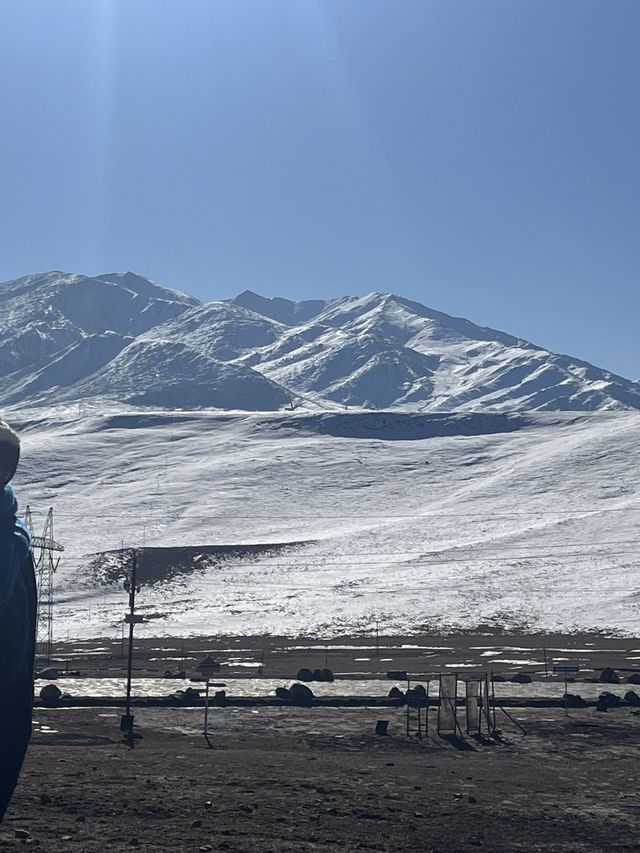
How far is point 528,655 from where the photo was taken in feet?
243

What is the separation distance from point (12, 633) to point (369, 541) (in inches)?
5103

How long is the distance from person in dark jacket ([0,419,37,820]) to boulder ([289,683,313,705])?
34.5 meters

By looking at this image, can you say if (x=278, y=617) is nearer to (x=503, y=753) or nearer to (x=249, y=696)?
(x=249, y=696)

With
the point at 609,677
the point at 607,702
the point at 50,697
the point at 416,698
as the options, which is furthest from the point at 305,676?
the point at 607,702

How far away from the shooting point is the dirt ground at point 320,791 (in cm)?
1883

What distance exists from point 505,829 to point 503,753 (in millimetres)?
13405

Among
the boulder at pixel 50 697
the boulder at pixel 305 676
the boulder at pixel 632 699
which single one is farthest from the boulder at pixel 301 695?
the boulder at pixel 632 699

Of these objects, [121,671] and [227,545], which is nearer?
[121,671]

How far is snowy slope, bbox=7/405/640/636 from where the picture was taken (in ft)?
321

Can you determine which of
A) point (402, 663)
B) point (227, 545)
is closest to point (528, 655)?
point (402, 663)

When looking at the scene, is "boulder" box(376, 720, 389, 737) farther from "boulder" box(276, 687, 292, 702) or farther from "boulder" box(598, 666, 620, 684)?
"boulder" box(598, 666, 620, 684)

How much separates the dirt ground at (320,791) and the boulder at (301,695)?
657 cm

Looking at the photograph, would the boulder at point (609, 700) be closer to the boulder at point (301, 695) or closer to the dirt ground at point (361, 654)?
the boulder at point (301, 695)

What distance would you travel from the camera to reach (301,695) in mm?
45062
